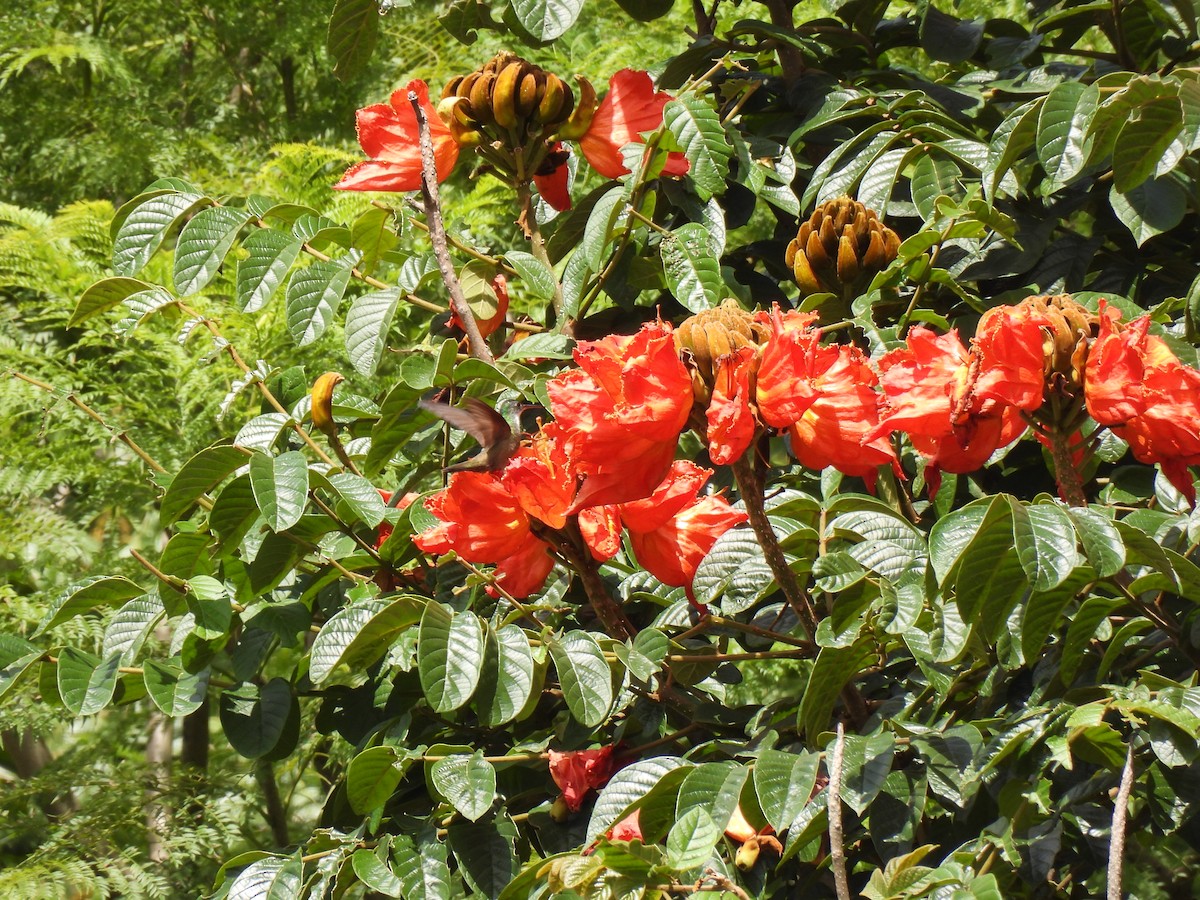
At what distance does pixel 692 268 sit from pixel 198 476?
644 mm

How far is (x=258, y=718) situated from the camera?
1438 mm

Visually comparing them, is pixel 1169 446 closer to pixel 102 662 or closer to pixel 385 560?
pixel 385 560

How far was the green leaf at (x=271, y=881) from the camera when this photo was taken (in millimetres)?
1164

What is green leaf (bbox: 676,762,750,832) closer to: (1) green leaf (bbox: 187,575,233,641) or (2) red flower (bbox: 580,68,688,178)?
(1) green leaf (bbox: 187,575,233,641)

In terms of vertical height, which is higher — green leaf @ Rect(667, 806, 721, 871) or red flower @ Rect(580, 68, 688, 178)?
red flower @ Rect(580, 68, 688, 178)

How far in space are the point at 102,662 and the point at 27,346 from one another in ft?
6.09

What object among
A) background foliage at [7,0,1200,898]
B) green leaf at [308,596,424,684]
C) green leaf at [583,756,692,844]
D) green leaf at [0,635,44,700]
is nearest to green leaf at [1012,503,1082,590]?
background foliage at [7,0,1200,898]

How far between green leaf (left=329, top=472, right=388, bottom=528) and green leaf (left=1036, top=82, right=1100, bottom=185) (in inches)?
33.1

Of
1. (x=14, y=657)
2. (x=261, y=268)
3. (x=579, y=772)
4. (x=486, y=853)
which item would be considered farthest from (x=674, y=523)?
(x=14, y=657)

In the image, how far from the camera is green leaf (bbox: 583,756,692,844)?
3.63 feet

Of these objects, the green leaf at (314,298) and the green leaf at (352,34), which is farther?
the green leaf at (352,34)

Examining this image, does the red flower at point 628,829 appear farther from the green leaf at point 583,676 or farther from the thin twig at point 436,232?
the thin twig at point 436,232

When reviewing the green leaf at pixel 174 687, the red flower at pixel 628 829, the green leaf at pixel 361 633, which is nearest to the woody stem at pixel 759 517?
the red flower at pixel 628 829

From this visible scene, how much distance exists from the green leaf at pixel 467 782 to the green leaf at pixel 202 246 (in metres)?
0.67
